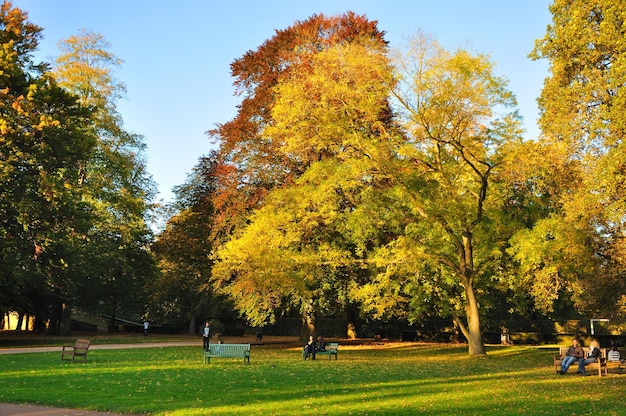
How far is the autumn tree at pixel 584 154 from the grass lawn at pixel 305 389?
5983 millimetres

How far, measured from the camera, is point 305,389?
1391cm

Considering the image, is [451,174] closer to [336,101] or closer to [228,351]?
[336,101]

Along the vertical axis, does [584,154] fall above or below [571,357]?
above

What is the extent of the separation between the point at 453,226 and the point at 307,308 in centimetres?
973

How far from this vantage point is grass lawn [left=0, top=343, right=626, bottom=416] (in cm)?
1120

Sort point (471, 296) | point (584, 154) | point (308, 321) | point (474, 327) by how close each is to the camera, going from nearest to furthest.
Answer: point (584, 154) → point (474, 327) → point (471, 296) → point (308, 321)

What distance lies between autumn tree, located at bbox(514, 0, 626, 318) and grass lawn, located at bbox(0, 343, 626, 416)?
598 centimetres

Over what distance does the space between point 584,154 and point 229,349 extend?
15105mm

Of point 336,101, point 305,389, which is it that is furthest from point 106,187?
point 305,389

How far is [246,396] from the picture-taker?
12.6 metres

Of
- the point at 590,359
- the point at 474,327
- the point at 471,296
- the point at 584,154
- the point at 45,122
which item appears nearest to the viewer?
the point at 590,359

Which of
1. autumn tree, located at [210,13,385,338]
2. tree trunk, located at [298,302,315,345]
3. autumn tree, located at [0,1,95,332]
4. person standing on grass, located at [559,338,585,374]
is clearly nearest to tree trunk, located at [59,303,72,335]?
autumn tree, located at [0,1,95,332]

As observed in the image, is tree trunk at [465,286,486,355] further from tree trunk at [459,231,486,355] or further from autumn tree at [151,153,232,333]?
autumn tree at [151,153,232,333]

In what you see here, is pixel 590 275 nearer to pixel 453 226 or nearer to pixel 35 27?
pixel 453 226
